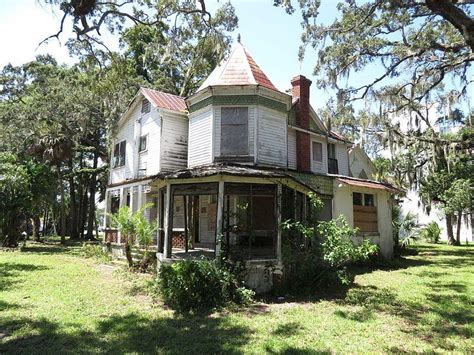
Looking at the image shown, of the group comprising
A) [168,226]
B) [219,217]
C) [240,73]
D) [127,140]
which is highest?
[240,73]

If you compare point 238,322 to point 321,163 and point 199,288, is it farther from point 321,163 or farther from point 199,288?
point 321,163

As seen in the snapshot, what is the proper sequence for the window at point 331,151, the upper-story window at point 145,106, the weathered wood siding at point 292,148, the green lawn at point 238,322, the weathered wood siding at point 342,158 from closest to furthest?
the green lawn at point 238,322
the weathered wood siding at point 292,148
the upper-story window at point 145,106
the window at point 331,151
the weathered wood siding at point 342,158

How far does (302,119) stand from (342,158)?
15.3 ft

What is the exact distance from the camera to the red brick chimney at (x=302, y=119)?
17047mm

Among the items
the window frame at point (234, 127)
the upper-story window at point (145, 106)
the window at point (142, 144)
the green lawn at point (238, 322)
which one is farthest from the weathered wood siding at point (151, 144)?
the green lawn at point (238, 322)

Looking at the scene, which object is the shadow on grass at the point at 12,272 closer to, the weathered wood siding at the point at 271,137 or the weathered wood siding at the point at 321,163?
the weathered wood siding at the point at 271,137

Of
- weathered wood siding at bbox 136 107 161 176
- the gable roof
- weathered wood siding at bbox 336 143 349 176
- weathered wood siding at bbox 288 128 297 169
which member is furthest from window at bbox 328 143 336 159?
weathered wood siding at bbox 136 107 161 176

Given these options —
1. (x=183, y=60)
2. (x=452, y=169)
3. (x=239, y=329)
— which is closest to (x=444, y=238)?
(x=452, y=169)

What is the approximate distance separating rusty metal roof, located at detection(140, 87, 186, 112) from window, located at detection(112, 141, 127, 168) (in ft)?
12.1

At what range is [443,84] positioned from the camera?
70.7 ft

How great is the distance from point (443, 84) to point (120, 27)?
729 inches

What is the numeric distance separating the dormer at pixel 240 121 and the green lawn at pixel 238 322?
234 inches

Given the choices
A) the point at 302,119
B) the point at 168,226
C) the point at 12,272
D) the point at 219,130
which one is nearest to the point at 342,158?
the point at 302,119

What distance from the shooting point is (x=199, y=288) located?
Result: 30.0 ft
